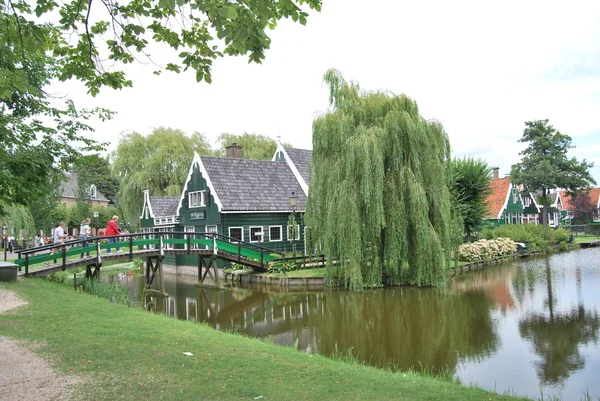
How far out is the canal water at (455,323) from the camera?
8.68m

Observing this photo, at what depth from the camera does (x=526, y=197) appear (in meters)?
51.2

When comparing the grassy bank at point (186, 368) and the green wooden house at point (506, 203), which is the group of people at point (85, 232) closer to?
the grassy bank at point (186, 368)

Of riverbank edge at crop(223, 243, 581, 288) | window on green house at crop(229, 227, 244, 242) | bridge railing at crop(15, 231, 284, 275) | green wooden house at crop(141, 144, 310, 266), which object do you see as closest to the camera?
bridge railing at crop(15, 231, 284, 275)

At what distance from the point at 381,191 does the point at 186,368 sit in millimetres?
11601

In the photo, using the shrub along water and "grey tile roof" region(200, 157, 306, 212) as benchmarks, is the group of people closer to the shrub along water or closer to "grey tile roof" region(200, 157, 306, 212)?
"grey tile roof" region(200, 157, 306, 212)

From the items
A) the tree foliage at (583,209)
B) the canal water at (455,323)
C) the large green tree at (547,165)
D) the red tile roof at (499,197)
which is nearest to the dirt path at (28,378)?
the canal water at (455,323)

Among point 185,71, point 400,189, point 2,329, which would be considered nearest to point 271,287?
point 400,189

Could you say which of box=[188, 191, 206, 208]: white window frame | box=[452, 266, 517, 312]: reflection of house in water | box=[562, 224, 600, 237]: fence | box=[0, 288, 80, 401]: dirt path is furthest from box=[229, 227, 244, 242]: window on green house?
box=[562, 224, 600, 237]: fence

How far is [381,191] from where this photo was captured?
16.3 m

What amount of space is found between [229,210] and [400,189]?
9.92 meters

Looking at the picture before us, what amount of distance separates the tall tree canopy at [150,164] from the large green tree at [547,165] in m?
31.2

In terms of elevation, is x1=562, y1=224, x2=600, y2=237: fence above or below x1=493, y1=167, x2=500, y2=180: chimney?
below

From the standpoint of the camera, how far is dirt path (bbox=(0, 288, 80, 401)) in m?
4.75

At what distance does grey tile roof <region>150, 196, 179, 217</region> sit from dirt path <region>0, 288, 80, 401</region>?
2415 centimetres
